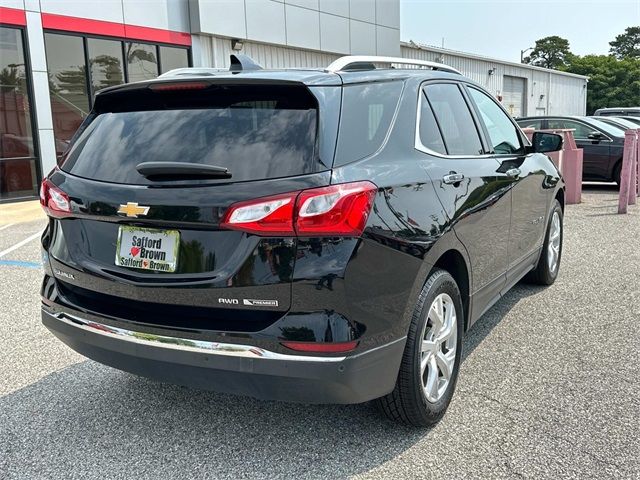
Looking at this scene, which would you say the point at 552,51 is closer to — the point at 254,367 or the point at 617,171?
the point at 617,171

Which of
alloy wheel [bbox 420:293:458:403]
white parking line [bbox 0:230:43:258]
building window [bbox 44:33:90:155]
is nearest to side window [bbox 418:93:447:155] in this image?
alloy wheel [bbox 420:293:458:403]

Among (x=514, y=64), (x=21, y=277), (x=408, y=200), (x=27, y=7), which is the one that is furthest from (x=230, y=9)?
(x=514, y=64)

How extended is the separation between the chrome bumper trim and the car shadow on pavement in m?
0.61

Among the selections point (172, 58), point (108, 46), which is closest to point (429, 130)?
point (108, 46)

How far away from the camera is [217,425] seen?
3.16 m

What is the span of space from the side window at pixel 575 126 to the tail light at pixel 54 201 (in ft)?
40.7

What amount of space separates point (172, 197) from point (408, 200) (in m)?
1.05

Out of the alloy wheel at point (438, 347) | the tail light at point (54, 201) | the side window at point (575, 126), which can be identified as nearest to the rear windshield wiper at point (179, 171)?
the tail light at point (54, 201)

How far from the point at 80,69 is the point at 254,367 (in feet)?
41.9

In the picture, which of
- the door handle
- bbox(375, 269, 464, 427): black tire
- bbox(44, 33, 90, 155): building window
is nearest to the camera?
bbox(375, 269, 464, 427): black tire

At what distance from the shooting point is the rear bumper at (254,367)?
2.44m

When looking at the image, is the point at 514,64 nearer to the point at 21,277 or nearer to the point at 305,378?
the point at 21,277

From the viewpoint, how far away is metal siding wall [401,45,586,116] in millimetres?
26214

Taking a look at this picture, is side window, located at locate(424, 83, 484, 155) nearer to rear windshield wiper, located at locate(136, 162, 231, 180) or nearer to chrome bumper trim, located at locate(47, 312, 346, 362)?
rear windshield wiper, located at locate(136, 162, 231, 180)
